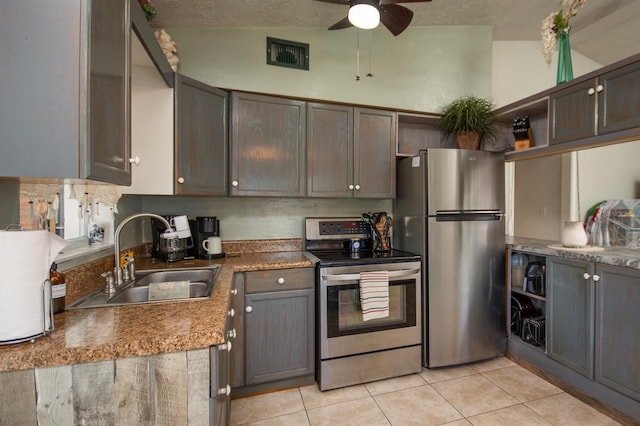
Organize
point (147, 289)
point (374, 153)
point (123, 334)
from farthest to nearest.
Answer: point (374, 153)
point (147, 289)
point (123, 334)

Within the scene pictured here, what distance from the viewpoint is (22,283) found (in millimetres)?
795

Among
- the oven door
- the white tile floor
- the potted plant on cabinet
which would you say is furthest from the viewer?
the potted plant on cabinet

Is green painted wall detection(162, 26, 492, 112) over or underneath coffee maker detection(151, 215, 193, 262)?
over

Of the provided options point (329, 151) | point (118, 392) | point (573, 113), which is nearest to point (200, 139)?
point (329, 151)

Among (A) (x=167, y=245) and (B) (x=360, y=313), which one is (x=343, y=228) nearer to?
(B) (x=360, y=313)

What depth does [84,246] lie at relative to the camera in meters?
1.51

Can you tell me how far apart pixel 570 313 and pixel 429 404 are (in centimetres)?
116

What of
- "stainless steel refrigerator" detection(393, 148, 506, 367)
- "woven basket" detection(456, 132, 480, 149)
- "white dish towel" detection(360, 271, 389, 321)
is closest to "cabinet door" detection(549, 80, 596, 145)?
"stainless steel refrigerator" detection(393, 148, 506, 367)

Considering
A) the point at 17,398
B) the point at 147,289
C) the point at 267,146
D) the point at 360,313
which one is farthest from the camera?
the point at 267,146

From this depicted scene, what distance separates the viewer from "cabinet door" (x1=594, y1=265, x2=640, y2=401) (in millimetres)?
1658

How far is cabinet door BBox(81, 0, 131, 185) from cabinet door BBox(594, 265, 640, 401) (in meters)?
2.64

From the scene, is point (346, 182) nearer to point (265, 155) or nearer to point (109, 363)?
point (265, 155)

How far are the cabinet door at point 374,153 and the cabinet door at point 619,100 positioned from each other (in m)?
1.34

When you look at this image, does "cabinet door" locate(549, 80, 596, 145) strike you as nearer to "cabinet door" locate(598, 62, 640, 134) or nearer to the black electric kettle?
"cabinet door" locate(598, 62, 640, 134)
